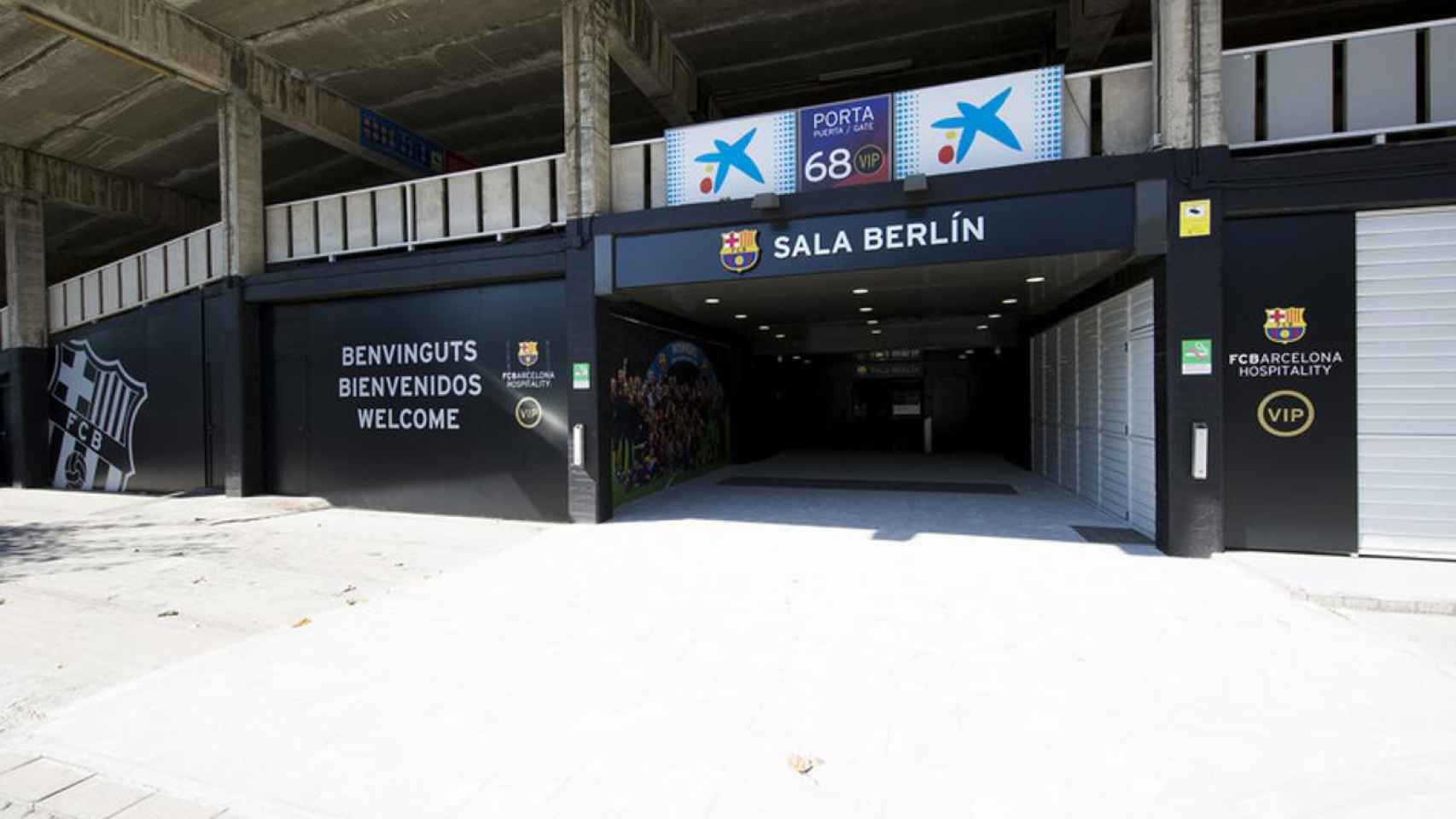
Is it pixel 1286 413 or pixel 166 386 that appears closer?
pixel 1286 413

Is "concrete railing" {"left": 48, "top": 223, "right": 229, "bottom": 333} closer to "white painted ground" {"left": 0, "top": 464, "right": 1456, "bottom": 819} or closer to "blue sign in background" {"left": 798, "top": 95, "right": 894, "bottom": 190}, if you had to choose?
"white painted ground" {"left": 0, "top": 464, "right": 1456, "bottom": 819}

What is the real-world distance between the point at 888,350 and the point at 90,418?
17189mm

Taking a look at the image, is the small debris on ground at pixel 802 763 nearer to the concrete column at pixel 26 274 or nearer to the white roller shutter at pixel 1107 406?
the white roller shutter at pixel 1107 406

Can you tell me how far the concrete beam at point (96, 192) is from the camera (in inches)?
537

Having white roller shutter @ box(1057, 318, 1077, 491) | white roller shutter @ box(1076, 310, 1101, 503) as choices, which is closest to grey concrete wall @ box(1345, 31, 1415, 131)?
white roller shutter @ box(1076, 310, 1101, 503)

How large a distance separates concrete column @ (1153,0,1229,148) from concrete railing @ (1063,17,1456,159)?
240mm

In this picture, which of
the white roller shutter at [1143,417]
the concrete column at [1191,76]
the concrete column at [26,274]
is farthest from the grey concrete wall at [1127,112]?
the concrete column at [26,274]

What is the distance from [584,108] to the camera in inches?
337

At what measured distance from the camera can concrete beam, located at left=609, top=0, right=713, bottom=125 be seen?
9.46m

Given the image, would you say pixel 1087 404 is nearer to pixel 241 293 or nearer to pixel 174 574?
pixel 174 574

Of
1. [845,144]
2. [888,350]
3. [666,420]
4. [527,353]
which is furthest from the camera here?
[888,350]

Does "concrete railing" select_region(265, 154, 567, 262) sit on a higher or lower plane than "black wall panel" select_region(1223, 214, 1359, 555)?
higher

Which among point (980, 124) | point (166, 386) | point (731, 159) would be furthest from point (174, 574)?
point (980, 124)

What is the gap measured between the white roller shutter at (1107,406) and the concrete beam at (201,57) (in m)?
13.0
